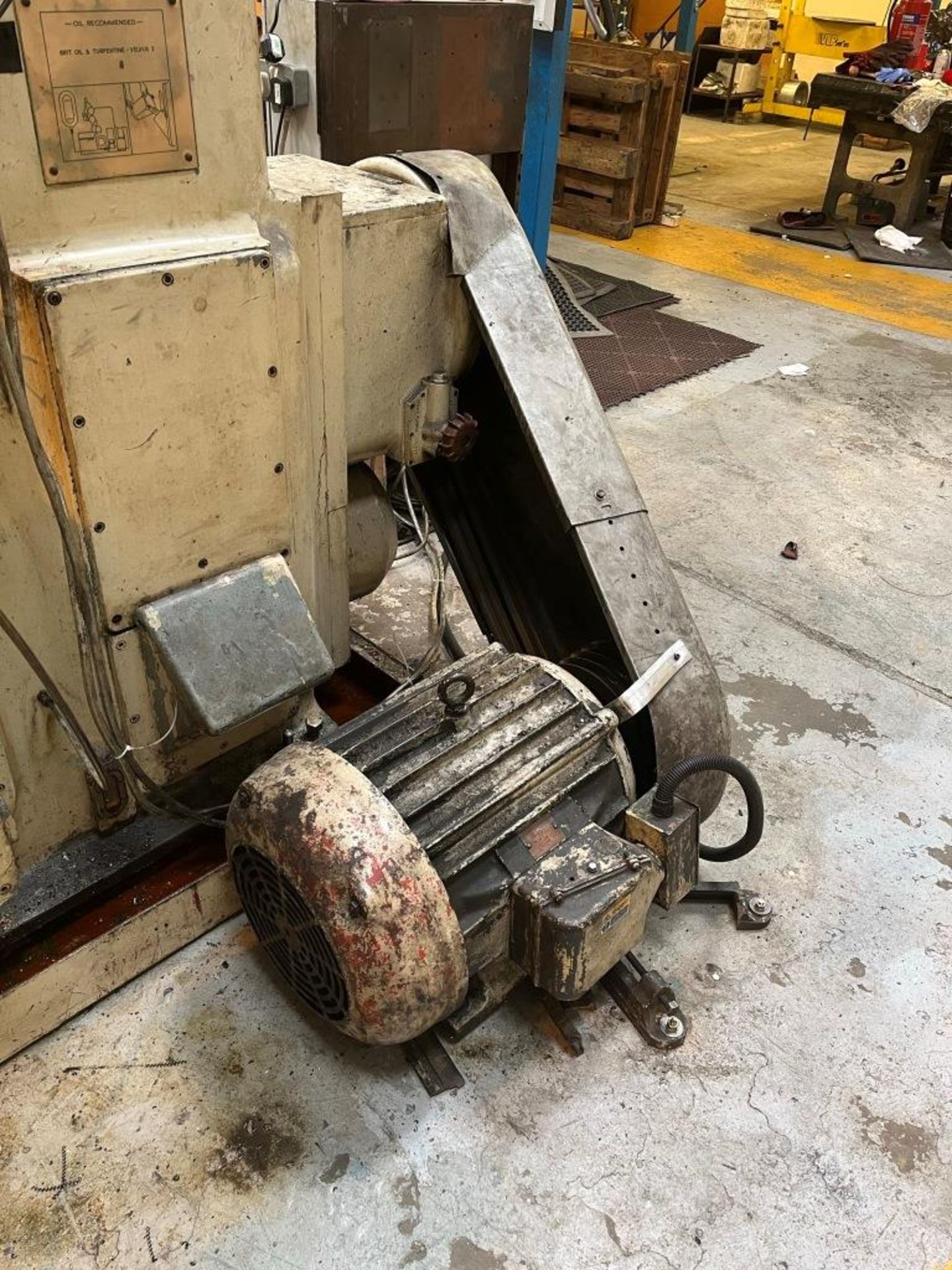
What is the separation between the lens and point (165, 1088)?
126 cm

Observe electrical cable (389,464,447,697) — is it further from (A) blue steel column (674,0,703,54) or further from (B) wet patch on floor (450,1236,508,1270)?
(A) blue steel column (674,0,703,54)

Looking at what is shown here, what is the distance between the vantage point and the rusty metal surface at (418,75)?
8.45 feet

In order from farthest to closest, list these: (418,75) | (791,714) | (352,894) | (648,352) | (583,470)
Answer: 1. (648,352)
2. (418,75)
3. (791,714)
4. (583,470)
5. (352,894)

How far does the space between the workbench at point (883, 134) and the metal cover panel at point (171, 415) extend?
4761mm

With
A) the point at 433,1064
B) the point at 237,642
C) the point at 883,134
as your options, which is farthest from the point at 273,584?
the point at 883,134

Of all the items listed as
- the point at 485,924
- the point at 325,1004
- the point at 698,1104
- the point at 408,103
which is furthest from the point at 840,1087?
the point at 408,103

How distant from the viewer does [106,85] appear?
94 cm

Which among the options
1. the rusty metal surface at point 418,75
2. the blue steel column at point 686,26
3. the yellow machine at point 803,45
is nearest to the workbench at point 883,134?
the blue steel column at point 686,26

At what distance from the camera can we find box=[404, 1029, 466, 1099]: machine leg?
A: 1.27 meters

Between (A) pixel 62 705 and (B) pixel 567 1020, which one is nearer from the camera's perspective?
(A) pixel 62 705

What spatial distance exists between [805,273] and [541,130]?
179 centimetres

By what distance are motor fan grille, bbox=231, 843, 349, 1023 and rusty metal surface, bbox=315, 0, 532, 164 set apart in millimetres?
2218

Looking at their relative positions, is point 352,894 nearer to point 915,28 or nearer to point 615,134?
point 615,134

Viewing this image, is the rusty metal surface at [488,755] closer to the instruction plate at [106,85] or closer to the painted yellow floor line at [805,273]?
the instruction plate at [106,85]
